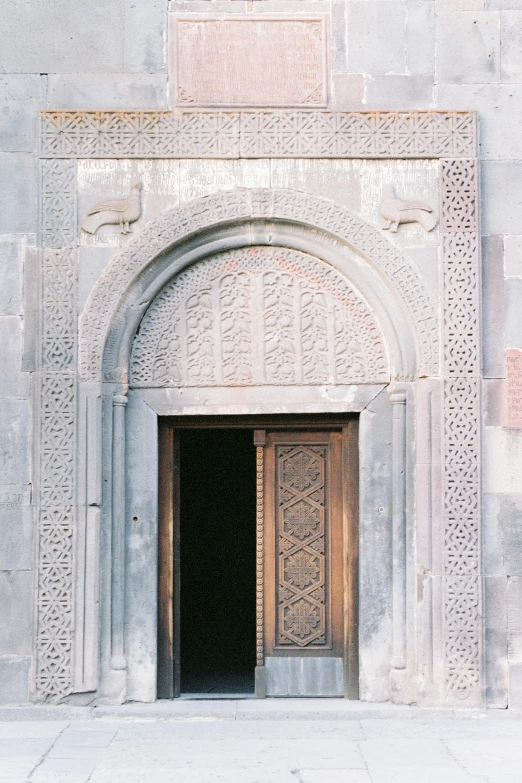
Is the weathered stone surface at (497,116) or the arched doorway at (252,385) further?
the weathered stone surface at (497,116)

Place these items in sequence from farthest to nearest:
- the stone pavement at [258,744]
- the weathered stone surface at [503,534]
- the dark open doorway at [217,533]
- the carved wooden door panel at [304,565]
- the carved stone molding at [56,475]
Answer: the dark open doorway at [217,533] → the carved wooden door panel at [304,565] → the weathered stone surface at [503,534] → the carved stone molding at [56,475] → the stone pavement at [258,744]

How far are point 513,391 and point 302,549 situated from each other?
1.67 meters

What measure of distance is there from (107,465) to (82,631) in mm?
1016

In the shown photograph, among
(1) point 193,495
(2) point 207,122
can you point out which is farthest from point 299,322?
(1) point 193,495

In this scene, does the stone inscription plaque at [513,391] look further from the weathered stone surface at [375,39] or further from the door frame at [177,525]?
the weathered stone surface at [375,39]

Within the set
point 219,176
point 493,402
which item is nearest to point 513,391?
point 493,402

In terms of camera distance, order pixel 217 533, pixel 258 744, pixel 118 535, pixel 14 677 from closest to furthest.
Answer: pixel 258 744
pixel 14 677
pixel 118 535
pixel 217 533

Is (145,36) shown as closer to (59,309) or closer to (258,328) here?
(59,309)

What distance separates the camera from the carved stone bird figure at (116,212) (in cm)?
590

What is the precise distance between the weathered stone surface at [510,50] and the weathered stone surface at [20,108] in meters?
2.94

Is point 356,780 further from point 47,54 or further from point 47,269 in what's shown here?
point 47,54

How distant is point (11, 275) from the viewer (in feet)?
19.5

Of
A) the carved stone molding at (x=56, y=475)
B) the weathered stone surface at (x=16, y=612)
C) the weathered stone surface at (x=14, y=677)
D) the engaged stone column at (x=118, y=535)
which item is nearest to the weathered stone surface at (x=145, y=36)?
the carved stone molding at (x=56, y=475)

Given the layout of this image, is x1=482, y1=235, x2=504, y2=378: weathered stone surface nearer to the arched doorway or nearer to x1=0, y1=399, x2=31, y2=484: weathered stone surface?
the arched doorway
